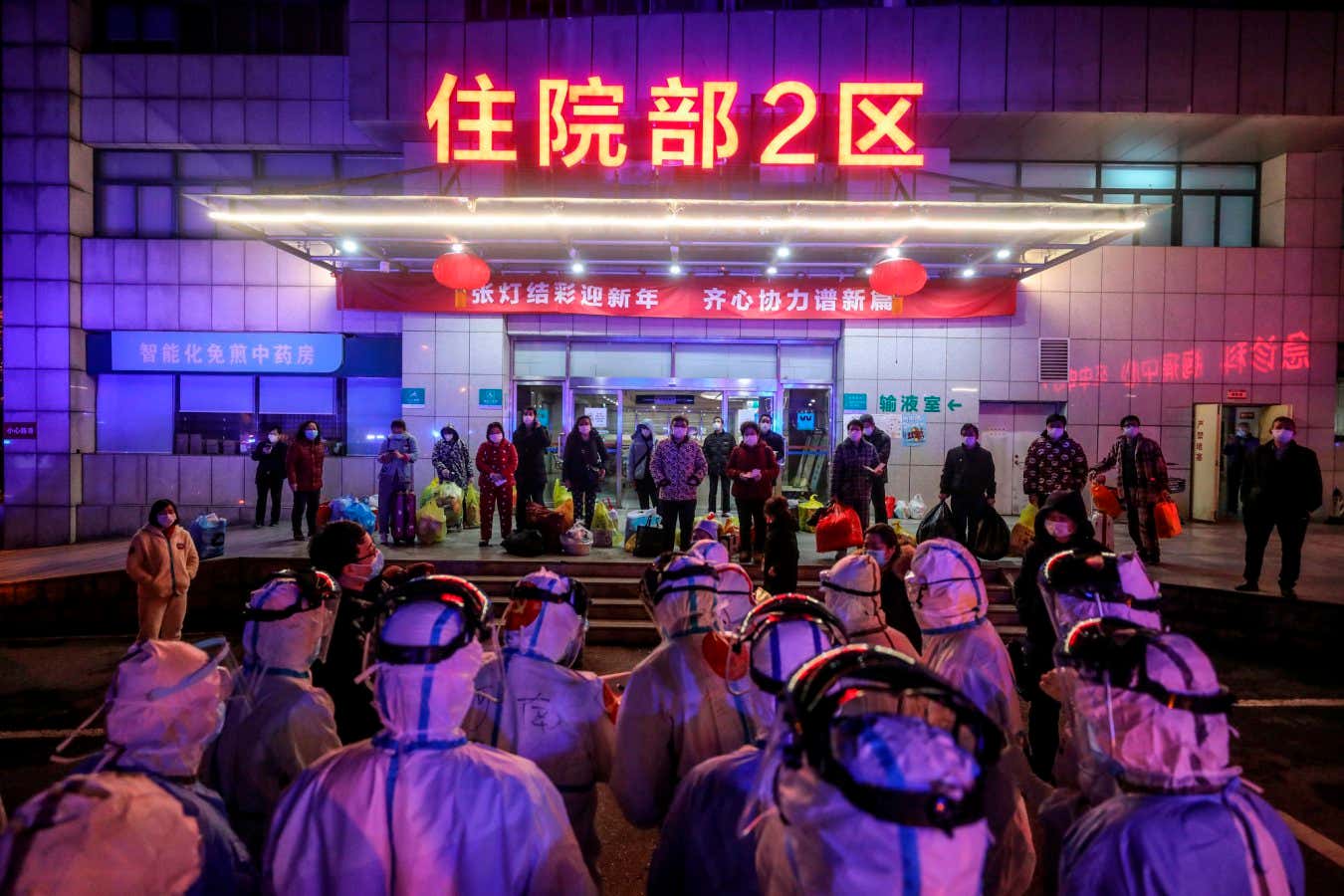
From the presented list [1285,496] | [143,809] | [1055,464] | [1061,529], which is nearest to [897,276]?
[1055,464]

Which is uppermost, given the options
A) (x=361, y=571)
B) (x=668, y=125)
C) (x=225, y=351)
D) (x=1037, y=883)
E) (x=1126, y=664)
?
(x=668, y=125)

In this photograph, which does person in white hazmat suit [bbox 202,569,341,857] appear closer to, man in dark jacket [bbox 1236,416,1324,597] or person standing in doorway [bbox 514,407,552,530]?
person standing in doorway [bbox 514,407,552,530]

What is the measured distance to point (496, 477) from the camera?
1023cm

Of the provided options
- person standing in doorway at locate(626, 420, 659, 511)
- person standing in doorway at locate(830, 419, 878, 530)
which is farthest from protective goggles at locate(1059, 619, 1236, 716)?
person standing in doorway at locate(626, 420, 659, 511)

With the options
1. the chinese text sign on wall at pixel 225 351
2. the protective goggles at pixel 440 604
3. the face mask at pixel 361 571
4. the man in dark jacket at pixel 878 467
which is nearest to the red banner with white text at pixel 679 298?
the chinese text sign on wall at pixel 225 351

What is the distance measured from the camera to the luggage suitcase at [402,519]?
10.2m

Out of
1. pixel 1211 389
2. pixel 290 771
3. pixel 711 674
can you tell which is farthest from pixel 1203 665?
pixel 1211 389

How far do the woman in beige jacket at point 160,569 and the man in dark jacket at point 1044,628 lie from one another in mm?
7156

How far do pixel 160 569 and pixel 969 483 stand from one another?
8.84 m

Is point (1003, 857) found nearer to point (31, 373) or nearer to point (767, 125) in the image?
point (767, 125)

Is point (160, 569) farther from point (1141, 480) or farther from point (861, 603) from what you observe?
point (1141, 480)

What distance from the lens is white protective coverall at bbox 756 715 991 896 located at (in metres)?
1.14

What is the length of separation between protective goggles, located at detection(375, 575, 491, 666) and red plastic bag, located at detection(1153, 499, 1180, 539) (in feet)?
31.3

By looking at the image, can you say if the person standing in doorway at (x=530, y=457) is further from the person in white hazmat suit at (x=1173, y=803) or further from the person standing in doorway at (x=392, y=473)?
the person in white hazmat suit at (x=1173, y=803)
